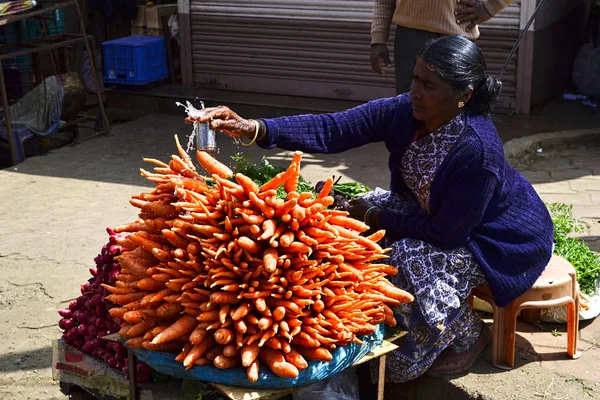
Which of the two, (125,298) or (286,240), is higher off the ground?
(286,240)

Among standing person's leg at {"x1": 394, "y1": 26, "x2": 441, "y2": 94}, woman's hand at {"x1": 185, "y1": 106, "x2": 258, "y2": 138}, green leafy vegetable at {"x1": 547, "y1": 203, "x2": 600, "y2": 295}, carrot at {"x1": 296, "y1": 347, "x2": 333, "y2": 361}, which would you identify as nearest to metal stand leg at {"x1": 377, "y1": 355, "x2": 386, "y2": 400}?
carrot at {"x1": 296, "y1": 347, "x2": 333, "y2": 361}

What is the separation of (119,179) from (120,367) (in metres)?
3.71

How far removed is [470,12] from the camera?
511cm

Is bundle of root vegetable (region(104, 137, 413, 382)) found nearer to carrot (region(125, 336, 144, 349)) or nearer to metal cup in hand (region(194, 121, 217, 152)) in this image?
carrot (region(125, 336, 144, 349))

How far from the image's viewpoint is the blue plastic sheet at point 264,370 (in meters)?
2.79

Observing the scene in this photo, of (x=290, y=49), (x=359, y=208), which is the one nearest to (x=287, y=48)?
(x=290, y=49)

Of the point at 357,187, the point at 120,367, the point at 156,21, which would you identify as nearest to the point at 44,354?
the point at 120,367

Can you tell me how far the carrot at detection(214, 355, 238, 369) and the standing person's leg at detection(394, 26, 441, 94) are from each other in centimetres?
297

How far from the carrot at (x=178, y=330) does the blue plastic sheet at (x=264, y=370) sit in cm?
12

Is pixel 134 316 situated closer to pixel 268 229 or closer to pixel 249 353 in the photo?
pixel 249 353

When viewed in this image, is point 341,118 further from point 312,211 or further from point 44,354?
point 44,354

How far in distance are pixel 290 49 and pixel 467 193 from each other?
5.99 m

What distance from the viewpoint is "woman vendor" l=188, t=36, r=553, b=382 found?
3170mm

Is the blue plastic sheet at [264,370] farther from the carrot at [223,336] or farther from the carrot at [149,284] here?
the carrot at [149,284]
